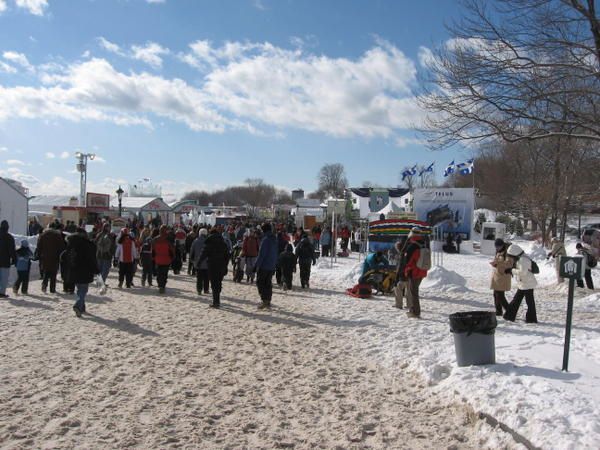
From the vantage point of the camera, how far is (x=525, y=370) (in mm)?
5855

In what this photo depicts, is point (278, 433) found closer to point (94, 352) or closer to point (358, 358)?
point (358, 358)

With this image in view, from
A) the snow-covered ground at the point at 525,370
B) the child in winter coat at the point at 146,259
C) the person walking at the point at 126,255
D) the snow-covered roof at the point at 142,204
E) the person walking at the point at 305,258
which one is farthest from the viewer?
the snow-covered roof at the point at 142,204

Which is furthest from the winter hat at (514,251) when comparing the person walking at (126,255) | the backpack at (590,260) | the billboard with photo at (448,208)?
the billboard with photo at (448,208)

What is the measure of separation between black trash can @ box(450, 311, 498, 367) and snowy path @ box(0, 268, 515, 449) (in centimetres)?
67

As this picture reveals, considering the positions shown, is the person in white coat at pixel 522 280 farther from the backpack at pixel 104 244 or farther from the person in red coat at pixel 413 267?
the backpack at pixel 104 244

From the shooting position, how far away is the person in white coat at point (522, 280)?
9.49 meters

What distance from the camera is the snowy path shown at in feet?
14.8

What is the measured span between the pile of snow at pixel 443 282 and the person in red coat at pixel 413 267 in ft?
16.0

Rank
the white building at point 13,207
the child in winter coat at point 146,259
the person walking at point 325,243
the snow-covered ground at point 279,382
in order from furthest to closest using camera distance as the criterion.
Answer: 1. the white building at point 13,207
2. the person walking at point 325,243
3. the child in winter coat at point 146,259
4. the snow-covered ground at point 279,382

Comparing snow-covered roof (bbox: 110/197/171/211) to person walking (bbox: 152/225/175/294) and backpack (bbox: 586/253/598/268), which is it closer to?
person walking (bbox: 152/225/175/294)

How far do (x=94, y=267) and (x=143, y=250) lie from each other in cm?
467

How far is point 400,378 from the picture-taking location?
6.32m

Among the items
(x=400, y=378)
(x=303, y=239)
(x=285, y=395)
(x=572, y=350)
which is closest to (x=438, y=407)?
(x=400, y=378)

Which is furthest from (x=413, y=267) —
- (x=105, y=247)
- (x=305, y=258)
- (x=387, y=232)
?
(x=387, y=232)
